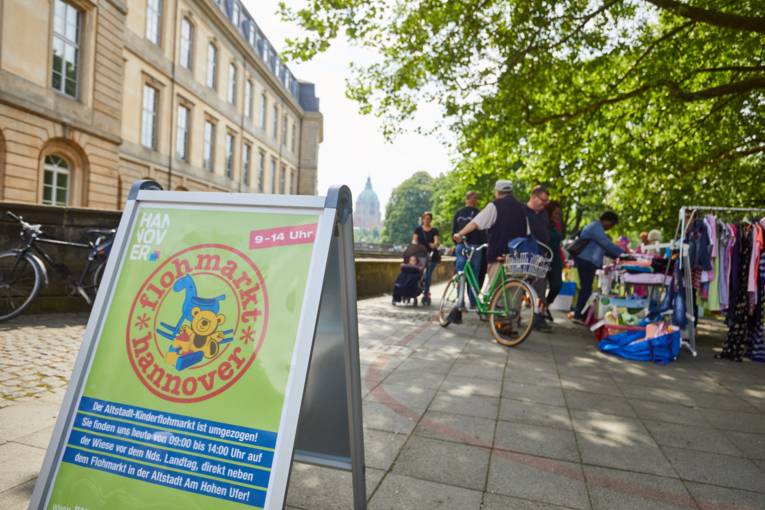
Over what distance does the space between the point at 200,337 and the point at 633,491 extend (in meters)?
2.26

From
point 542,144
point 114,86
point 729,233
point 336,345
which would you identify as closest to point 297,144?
point 114,86

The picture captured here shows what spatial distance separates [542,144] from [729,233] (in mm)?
6459

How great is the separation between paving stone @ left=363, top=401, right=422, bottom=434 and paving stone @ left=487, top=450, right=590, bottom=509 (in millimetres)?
643

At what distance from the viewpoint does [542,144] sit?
1241 centimetres

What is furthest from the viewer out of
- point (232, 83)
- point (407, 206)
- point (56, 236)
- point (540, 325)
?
point (407, 206)

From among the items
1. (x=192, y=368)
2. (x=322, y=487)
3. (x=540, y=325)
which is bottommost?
(x=322, y=487)

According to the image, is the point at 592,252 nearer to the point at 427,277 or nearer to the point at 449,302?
the point at 449,302

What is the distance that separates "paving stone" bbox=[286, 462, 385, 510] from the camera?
2.36 meters

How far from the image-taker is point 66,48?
16.3m

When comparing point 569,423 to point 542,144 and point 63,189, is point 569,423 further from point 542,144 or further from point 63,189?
point 63,189

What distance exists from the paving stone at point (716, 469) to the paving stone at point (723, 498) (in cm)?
7

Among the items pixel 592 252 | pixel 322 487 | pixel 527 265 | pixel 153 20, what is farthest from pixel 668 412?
pixel 153 20

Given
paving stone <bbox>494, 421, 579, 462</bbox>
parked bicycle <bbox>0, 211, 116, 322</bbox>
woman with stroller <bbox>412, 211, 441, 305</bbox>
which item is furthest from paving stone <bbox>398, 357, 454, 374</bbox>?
woman with stroller <bbox>412, 211, 441, 305</bbox>

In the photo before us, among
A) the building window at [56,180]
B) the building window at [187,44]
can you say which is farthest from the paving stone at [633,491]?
the building window at [187,44]
